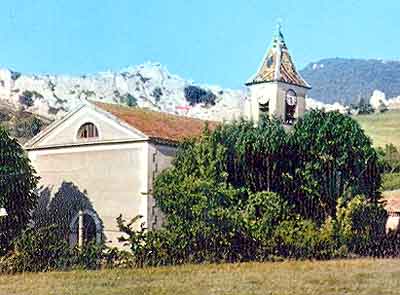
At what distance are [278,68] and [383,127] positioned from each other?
197ft

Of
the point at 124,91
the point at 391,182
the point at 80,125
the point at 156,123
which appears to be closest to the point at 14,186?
the point at 80,125

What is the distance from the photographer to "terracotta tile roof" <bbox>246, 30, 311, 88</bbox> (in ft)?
110

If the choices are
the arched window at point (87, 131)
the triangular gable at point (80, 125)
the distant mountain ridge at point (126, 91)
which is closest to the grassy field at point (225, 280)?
the triangular gable at point (80, 125)

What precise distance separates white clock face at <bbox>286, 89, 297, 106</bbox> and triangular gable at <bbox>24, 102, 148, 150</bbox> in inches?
303

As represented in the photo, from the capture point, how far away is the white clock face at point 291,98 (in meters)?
33.8

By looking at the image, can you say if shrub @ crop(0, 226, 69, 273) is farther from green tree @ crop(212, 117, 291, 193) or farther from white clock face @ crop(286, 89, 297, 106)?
white clock face @ crop(286, 89, 297, 106)

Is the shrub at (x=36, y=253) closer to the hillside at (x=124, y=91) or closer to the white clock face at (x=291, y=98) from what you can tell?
the white clock face at (x=291, y=98)

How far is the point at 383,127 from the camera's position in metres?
90.7

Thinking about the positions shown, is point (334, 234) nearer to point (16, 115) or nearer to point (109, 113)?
point (109, 113)

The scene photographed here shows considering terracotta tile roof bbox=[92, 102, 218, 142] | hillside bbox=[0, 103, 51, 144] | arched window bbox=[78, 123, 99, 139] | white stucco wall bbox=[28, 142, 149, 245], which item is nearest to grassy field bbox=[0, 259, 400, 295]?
white stucco wall bbox=[28, 142, 149, 245]

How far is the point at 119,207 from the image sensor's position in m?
30.3

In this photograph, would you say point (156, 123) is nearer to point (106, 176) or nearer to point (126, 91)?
point (106, 176)

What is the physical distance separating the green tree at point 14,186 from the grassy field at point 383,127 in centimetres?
5251

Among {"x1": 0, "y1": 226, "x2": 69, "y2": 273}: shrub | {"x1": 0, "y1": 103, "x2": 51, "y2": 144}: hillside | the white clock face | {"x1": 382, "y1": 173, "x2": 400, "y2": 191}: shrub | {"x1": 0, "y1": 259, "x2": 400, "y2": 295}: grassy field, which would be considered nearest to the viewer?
{"x1": 0, "y1": 259, "x2": 400, "y2": 295}: grassy field
